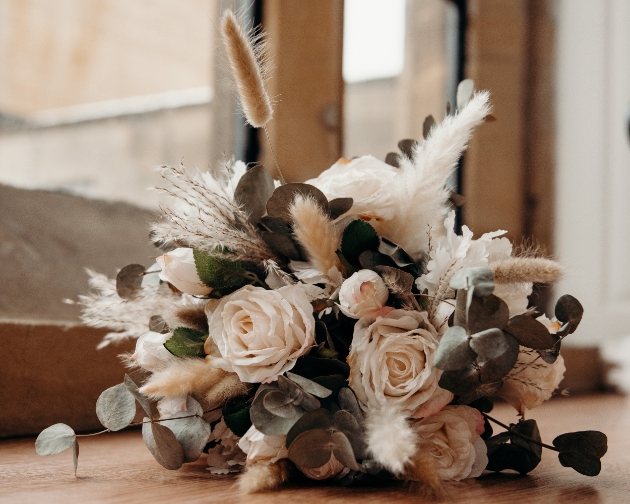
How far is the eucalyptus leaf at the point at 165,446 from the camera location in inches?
23.7

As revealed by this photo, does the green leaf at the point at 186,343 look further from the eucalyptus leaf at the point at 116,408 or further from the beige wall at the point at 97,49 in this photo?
the beige wall at the point at 97,49

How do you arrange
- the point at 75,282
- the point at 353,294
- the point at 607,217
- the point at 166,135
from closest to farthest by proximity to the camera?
the point at 353,294, the point at 75,282, the point at 166,135, the point at 607,217

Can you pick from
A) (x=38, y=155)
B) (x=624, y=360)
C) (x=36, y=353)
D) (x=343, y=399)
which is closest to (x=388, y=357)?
(x=343, y=399)

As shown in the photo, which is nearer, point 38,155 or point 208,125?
point 38,155

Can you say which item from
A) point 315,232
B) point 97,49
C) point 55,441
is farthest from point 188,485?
point 97,49

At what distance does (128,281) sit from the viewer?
28.4 inches

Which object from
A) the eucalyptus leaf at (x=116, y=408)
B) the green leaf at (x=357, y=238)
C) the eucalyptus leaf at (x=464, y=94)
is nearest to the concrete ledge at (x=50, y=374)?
the eucalyptus leaf at (x=116, y=408)

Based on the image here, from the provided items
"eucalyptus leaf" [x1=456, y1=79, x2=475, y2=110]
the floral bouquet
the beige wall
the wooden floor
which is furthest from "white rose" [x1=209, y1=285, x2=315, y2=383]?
the beige wall

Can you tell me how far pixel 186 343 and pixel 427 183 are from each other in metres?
0.27

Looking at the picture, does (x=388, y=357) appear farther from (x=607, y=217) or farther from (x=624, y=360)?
(x=607, y=217)

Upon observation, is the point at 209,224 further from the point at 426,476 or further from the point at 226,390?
the point at 426,476

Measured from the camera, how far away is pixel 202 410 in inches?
24.2

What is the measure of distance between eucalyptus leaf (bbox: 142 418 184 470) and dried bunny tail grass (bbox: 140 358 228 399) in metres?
0.04

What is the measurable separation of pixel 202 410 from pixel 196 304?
109 mm
